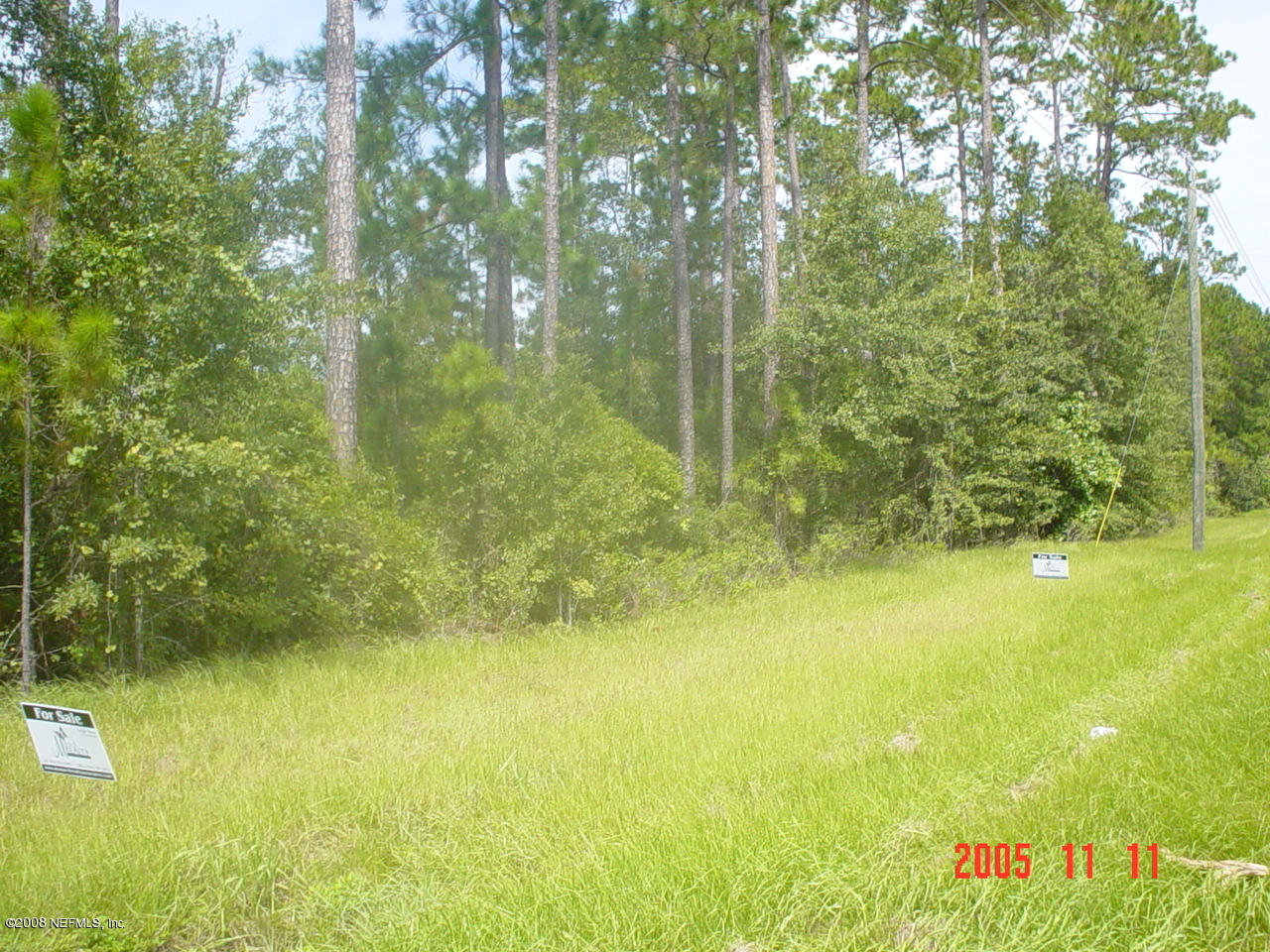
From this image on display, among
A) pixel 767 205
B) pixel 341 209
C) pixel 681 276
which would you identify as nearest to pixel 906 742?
pixel 341 209

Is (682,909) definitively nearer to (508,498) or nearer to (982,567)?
(508,498)

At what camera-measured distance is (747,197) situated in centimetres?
3331

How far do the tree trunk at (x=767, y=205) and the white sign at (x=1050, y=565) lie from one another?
7638 mm

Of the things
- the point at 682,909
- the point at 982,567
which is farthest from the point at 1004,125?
the point at 682,909

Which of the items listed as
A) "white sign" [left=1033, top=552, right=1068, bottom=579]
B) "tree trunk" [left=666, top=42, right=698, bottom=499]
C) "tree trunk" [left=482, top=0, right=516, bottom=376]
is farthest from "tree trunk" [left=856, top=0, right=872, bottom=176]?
"white sign" [left=1033, top=552, right=1068, bottom=579]

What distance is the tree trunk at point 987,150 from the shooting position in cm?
2333

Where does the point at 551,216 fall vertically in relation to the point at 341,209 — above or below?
above

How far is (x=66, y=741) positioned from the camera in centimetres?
459

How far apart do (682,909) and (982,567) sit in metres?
13.5

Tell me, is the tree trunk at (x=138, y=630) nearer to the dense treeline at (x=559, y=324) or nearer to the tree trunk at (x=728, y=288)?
the dense treeline at (x=559, y=324)

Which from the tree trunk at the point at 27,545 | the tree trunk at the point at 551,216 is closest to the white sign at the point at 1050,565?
the tree trunk at the point at 551,216

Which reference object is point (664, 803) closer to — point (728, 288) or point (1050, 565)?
point (1050, 565)

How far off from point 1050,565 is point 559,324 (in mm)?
9209

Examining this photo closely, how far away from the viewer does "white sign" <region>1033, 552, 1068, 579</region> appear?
13047 mm
